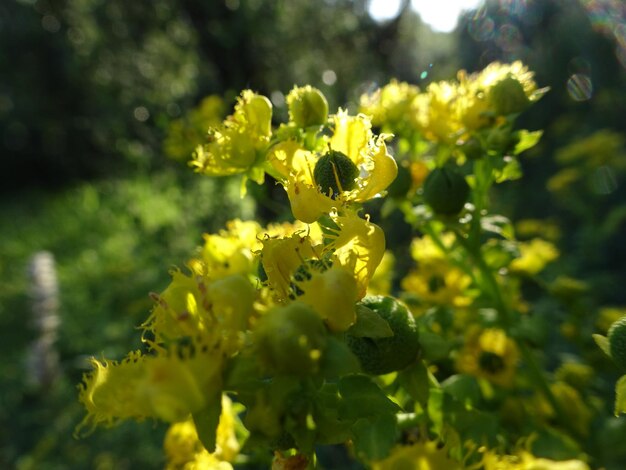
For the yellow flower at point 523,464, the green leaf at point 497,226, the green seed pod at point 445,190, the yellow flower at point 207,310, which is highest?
the green seed pod at point 445,190

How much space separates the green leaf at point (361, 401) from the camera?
2.40 feet

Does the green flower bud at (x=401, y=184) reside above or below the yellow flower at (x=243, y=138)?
below

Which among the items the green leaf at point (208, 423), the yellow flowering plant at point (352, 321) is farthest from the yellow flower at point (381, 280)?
the green leaf at point (208, 423)

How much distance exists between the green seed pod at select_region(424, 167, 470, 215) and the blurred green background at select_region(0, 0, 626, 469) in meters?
0.89

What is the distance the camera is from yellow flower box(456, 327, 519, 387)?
134 centimetres

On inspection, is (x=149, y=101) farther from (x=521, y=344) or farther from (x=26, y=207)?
(x=26, y=207)

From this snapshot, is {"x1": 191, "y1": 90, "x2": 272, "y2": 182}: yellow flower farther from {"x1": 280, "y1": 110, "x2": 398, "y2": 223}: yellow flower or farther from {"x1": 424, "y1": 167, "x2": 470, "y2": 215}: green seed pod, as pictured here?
{"x1": 424, "y1": 167, "x2": 470, "y2": 215}: green seed pod

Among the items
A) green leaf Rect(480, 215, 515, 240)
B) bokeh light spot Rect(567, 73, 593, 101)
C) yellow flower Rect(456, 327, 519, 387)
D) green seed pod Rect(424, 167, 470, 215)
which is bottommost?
yellow flower Rect(456, 327, 519, 387)

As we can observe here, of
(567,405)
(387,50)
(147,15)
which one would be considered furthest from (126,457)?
(387,50)

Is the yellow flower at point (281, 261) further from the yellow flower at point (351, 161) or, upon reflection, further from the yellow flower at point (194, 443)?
the yellow flower at point (194, 443)

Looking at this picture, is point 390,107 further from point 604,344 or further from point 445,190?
point 604,344

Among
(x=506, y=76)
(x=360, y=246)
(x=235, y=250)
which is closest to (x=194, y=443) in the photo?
(x=235, y=250)

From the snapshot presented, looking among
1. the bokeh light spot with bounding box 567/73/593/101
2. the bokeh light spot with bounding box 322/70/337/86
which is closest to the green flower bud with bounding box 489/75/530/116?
the bokeh light spot with bounding box 322/70/337/86

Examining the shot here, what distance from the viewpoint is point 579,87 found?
566 cm
